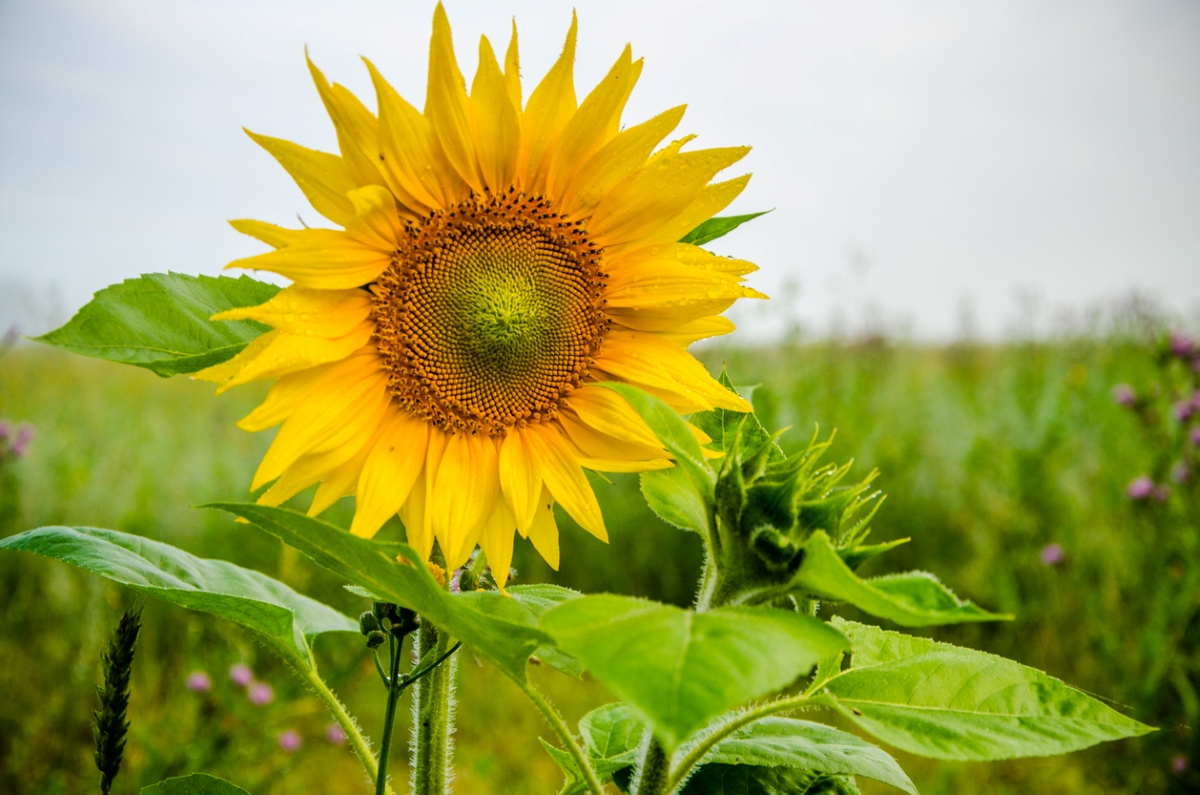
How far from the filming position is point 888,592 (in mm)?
556

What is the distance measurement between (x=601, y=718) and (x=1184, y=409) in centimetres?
272

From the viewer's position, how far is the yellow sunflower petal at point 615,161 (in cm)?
79

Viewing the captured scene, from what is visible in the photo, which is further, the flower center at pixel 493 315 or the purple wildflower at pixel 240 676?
the purple wildflower at pixel 240 676

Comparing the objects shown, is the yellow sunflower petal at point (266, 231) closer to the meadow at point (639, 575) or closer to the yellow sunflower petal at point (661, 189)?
the yellow sunflower petal at point (661, 189)

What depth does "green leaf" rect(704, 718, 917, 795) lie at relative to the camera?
706 millimetres

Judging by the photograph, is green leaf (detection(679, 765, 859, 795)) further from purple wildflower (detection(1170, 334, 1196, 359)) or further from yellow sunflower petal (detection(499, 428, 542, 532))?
purple wildflower (detection(1170, 334, 1196, 359))

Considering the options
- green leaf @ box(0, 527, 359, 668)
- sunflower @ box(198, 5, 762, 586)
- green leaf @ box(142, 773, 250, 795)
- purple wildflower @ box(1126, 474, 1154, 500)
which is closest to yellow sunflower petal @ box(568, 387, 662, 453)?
sunflower @ box(198, 5, 762, 586)

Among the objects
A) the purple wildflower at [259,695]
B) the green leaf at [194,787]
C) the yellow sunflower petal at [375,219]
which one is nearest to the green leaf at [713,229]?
the yellow sunflower petal at [375,219]

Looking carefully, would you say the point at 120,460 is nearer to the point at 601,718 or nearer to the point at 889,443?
the point at 889,443

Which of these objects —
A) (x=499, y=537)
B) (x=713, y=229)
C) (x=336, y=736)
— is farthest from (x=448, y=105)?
(x=336, y=736)

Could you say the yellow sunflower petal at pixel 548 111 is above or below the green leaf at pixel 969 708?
above

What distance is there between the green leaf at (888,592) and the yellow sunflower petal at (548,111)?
440 millimetres

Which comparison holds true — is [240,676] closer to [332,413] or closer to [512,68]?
[332,413]

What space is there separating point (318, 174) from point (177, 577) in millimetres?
397
